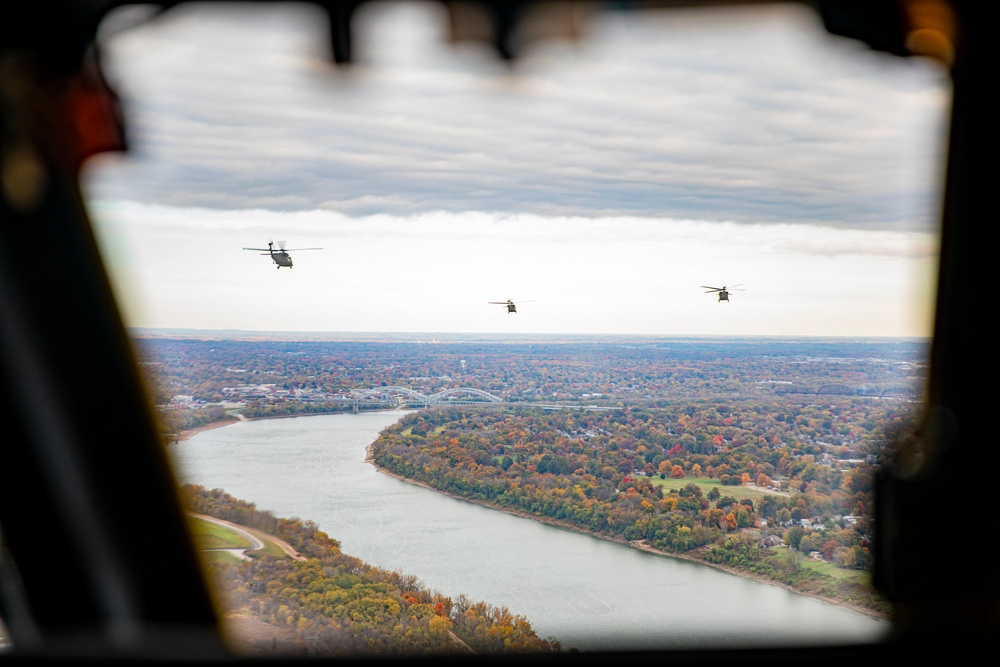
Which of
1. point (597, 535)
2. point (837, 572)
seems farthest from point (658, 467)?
point (837, 572)

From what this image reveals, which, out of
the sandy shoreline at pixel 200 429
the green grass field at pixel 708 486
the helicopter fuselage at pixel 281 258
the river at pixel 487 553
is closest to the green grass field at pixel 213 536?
the river at pixel 487 553

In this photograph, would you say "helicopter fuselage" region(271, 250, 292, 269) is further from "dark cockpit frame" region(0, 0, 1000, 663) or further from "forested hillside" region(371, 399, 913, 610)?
"forested hillside" region(371, 399, 913, 610)

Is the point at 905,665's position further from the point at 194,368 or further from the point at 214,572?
the point at 194,368

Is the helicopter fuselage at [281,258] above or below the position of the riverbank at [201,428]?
above

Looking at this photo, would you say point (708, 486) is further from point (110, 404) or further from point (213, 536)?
point (110, 404)

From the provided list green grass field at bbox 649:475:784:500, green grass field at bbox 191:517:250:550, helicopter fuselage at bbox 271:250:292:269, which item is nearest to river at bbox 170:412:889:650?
green grass field at bbox 191:517:250:550

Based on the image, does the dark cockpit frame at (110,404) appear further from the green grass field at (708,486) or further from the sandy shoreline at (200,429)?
the green grass field at (708,486)

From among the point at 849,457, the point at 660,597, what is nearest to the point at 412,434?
the point at 660,597
